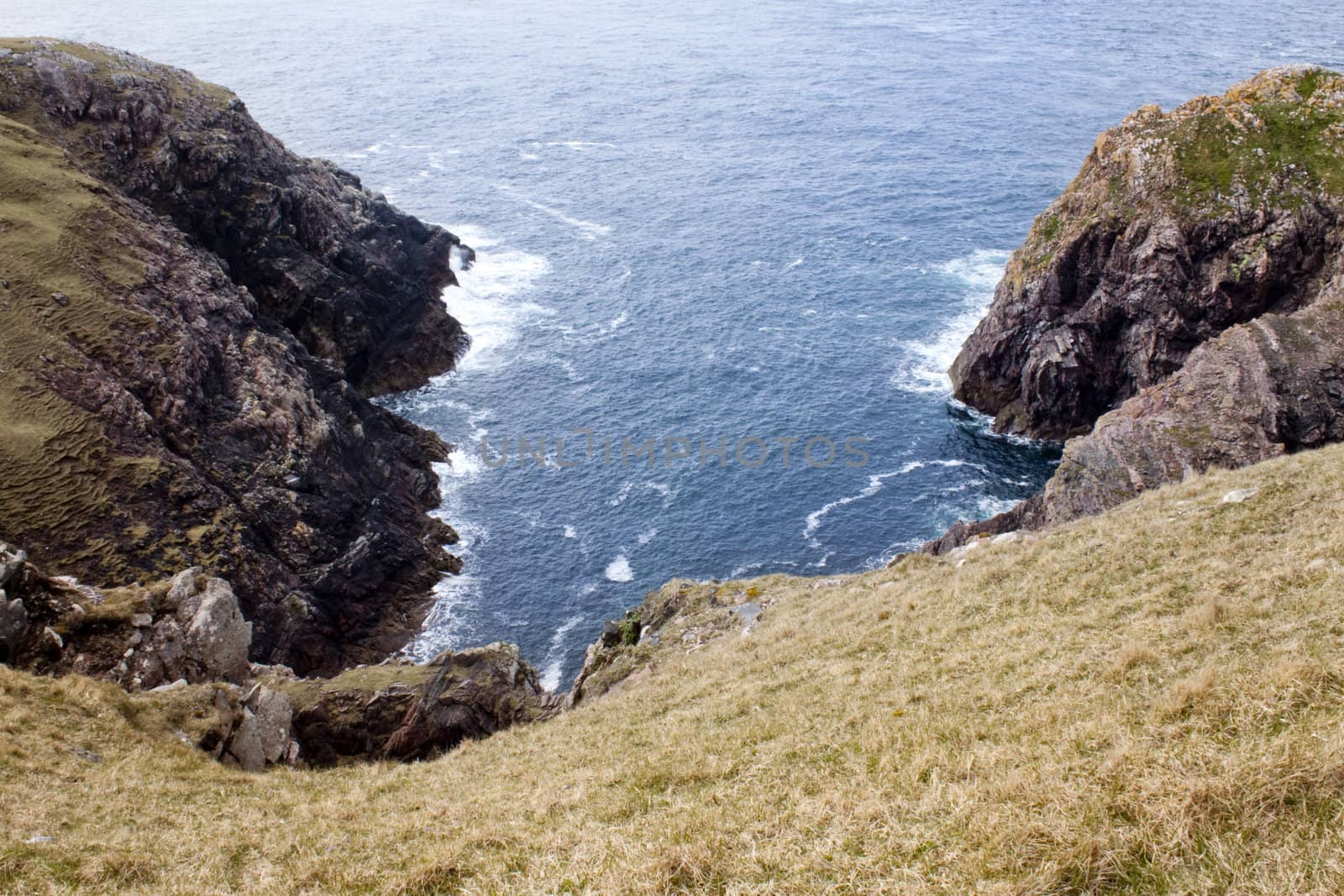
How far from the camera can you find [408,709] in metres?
38.2

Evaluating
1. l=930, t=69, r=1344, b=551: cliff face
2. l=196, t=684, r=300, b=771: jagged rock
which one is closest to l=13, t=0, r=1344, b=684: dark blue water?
l=930, t=69, r=1344, b=551: cliff face

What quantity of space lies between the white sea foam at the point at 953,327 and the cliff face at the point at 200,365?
45.9 m

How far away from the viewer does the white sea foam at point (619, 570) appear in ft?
220

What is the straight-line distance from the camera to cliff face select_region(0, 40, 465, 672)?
5291 centimetres

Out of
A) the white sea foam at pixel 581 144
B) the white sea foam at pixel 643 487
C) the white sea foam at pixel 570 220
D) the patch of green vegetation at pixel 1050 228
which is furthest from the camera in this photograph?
the white sea foam at pixel 581 144

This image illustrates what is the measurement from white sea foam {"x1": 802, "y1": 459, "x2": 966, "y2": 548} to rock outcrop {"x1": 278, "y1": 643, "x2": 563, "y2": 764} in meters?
33.3

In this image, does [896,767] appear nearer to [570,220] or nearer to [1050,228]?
[1050,228]

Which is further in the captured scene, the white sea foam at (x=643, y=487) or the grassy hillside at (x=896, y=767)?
the white sea foam at (x=643, y=487)

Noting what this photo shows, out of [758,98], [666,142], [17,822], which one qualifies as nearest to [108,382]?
[17,822]

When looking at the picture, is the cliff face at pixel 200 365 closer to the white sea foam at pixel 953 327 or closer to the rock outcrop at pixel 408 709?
the rock outcrop at pixel 408 709

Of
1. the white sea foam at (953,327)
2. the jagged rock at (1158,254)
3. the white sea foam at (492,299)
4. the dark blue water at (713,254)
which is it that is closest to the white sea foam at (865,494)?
the dark blue water at (713,254)

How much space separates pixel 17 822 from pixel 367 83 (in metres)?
183

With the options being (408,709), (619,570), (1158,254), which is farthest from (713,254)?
(408,709)

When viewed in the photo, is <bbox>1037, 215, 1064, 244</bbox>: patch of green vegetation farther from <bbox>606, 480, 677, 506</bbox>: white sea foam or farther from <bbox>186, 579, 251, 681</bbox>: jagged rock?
<bbox>186, 579, 251, 681</bbox>: jagged rock
